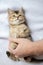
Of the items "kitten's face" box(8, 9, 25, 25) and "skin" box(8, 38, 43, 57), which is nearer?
"skin" box(8, 38, 43, 57)

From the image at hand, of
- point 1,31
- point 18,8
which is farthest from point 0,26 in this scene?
point 18,8

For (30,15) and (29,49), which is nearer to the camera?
(29,49)

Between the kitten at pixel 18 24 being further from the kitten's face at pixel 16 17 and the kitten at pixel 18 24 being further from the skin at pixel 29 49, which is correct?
the skin at pixel 29 49

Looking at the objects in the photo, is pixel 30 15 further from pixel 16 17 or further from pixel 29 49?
pixel 29 49

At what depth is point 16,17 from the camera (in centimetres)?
128

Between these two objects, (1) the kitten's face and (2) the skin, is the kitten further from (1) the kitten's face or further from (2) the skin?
(2) the skin

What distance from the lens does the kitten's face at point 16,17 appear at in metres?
1.25

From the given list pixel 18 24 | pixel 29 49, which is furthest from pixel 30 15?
pixel 29 49

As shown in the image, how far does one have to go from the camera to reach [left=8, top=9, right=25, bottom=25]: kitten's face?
1.25 metres

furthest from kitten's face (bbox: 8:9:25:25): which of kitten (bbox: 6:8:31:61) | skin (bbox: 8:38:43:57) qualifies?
skin (bbox: 8:38:43:57)

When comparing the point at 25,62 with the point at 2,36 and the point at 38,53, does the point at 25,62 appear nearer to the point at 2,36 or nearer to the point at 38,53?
the point at 38,53

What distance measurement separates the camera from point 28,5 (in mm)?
1205

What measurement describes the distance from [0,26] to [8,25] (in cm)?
6

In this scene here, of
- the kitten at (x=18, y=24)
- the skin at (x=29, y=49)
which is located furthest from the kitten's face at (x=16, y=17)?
the skin at (x=29, y=49)
